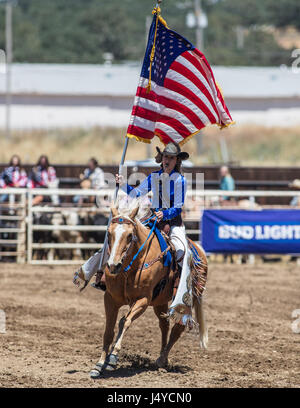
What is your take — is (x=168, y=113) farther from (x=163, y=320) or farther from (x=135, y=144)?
(x=135, y=144)

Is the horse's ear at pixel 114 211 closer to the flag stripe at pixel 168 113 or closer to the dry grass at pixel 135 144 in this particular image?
the flag stripe at pixel 168 113

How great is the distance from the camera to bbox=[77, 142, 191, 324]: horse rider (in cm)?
732

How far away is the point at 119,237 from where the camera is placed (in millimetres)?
6496

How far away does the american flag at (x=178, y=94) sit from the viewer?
822cm

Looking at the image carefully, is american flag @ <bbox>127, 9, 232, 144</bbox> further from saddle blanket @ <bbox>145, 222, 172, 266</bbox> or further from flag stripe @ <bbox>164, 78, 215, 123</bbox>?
saddle blanket @ <bbox>145, 222, 172, 266</bbox>

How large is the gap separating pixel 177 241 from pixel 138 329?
2.53m

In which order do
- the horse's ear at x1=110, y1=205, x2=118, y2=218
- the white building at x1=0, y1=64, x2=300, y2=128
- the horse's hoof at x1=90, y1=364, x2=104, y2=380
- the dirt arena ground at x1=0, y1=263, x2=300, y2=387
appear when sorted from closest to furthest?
1. the horse's ear at x1=110, y1=205, x2=118, y2=218
2. the horse's hoof at x1=90, y1=364, x2=104, y2=380
3. the dirt arena ground at x1=0, y1=263, x2=300, y2=387
4. the white building at x1=0, y1=64, x2=300, y2=128

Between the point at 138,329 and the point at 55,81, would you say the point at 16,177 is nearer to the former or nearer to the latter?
the point at 138,329

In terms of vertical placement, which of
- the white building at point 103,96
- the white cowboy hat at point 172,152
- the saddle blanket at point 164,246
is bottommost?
the saddle blanket at point 164,246

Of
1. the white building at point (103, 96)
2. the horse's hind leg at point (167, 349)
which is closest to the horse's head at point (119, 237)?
the horse's hind leg at point (167, 349)

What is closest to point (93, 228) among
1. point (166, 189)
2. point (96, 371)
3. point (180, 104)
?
point (180, 104)

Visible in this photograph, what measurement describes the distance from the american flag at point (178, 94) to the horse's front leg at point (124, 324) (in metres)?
2.02

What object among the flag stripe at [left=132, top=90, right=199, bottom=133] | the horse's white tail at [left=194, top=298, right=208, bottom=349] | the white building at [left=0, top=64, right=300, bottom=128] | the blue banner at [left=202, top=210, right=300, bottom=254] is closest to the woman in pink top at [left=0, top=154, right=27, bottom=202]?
the blue banner at [left=202, top=210, right=300, bottom=254]

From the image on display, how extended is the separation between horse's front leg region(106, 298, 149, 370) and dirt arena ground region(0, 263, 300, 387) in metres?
0.20
